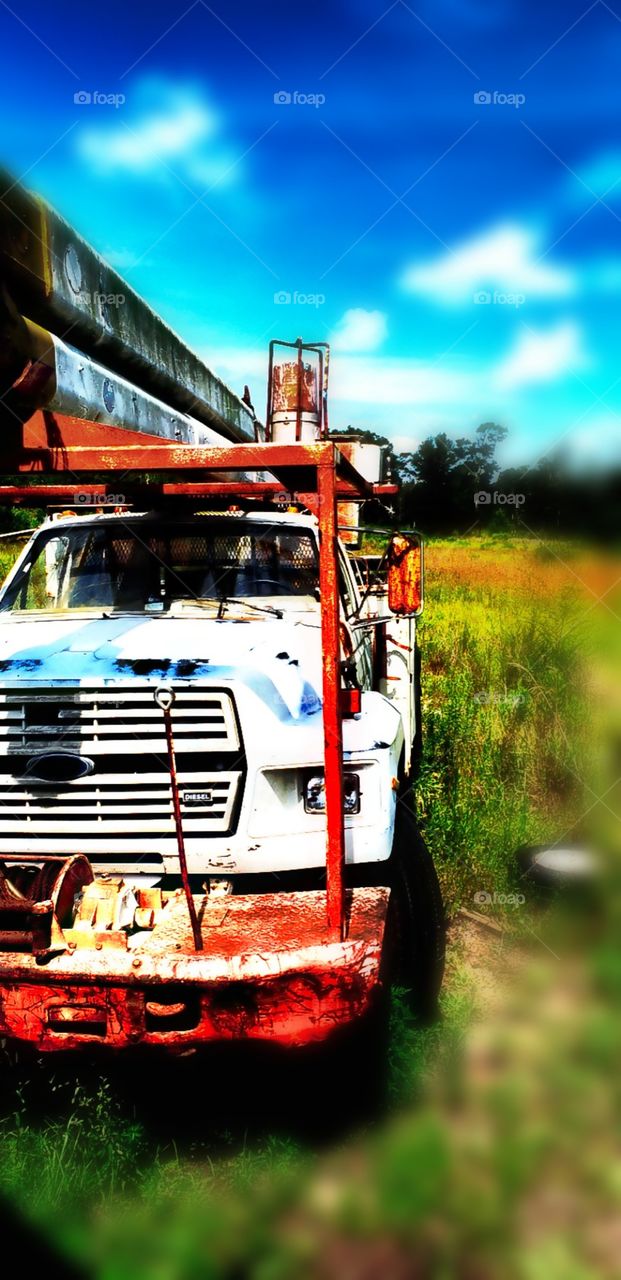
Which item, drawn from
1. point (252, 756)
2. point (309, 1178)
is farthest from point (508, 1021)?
point (252, 756)

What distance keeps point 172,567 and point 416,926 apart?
2.08 m

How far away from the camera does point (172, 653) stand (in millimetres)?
3391

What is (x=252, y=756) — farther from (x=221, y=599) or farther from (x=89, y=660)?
(x=221, y=599)

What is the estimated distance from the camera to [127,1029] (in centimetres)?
261

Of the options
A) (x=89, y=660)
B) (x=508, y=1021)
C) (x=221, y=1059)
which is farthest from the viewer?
(x=89, y=660)

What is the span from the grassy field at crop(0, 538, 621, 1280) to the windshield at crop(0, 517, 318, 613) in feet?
4.62

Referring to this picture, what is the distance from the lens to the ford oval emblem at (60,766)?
3.19m

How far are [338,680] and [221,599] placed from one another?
1696mm

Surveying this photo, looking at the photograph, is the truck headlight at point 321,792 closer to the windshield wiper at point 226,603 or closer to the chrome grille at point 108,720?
the chrome grille at point 108,720
